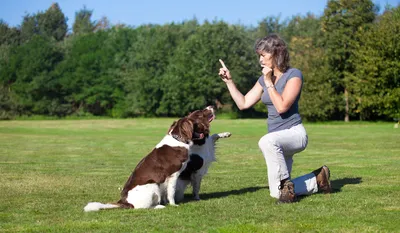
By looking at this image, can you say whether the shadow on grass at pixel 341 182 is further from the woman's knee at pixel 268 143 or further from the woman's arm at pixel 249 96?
the woman's arm at pixel 249 96

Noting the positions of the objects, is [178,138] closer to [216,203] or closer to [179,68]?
[216,203]

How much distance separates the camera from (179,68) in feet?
236

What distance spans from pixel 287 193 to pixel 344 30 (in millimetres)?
48909

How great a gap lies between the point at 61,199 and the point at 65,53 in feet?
241

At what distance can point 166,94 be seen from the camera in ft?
237

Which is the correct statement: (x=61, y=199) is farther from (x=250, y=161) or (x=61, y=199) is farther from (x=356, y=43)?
(x=356, y=43)

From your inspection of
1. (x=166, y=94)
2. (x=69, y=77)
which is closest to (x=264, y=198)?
(x=166, y=94)

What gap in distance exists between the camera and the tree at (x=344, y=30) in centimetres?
5522

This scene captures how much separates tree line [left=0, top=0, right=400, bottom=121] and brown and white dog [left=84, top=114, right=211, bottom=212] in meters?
46.6

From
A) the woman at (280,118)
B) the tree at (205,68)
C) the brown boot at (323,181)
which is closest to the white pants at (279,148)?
the woman at (280,118)

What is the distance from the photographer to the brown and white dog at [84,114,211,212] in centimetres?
843

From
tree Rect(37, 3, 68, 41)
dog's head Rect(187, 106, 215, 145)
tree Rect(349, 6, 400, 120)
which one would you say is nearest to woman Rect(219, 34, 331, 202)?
dog's head Rect(187, 106, 215, 145)

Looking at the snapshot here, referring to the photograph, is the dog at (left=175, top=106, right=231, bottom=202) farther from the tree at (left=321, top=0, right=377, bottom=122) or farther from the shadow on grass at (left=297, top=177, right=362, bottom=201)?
the tree at (left=321, top=0, right=377, bottom=122)

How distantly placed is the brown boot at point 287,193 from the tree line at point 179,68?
4638 centimetres
